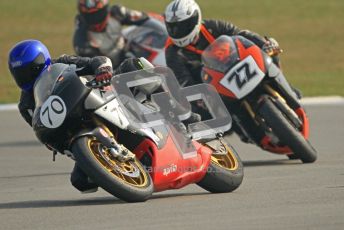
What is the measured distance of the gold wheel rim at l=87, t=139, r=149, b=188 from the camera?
8.44 m

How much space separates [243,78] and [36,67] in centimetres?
283

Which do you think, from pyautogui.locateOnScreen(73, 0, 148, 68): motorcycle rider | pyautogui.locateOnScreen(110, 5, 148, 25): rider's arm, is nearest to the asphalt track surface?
pyautogui.locateOnScreen(73, 0, 148, 68): motorcycle rider

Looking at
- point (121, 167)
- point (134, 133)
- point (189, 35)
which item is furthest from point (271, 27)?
point (121, 167)

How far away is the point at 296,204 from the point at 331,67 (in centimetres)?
1527

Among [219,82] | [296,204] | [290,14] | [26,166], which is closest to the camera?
[296,204]

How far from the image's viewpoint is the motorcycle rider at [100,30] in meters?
17.4

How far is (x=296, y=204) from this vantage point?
820 cm

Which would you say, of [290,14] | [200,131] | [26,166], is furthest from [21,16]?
[200,131]

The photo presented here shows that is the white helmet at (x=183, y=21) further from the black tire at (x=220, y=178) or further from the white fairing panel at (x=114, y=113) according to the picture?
the white fairing panel at (x=114, y=113)

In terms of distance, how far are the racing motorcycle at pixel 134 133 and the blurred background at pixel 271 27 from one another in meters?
9.85

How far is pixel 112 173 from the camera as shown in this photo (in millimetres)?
8398

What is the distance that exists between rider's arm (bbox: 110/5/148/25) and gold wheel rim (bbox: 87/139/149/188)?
9.50 meters

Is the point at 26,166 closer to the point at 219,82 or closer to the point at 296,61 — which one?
the point at 219,82

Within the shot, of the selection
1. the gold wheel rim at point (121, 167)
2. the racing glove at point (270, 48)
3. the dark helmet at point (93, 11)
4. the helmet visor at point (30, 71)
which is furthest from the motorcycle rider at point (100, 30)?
the gold wheel rim at point (121, 167)
